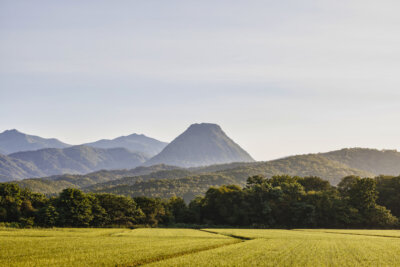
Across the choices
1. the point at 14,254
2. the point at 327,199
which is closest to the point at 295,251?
the point at 14,254

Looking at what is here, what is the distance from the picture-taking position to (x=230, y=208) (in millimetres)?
108688

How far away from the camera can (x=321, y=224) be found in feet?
329

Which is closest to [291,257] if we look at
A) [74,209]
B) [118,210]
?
[74,209]

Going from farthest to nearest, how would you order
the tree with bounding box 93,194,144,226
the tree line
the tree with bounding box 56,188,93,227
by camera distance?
the tree with bounding box 93,194,144,226 → the tree line → the tree with bounding box 56,188,93,227

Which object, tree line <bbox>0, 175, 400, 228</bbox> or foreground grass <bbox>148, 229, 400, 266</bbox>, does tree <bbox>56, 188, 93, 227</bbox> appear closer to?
tree line <bbox>0, 175, 400, 228</bbox>

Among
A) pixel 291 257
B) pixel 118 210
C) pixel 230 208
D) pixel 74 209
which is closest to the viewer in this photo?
pixel 291 257

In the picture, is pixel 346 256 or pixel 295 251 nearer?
pixel 346 256

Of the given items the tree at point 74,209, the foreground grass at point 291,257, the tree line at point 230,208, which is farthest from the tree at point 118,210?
the foreground grass at point 291,257

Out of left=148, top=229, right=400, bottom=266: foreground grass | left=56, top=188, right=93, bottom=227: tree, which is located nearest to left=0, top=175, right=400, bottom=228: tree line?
left=56, top=188, right=93, bottom=227: tree

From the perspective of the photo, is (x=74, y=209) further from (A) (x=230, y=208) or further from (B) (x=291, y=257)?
(B) (x=291, y=257)

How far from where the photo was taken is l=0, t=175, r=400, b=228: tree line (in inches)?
3462

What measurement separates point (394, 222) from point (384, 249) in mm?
62970

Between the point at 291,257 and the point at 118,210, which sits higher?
the point at 291,257

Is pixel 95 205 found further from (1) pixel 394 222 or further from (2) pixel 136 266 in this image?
(1) pixel 394 222
